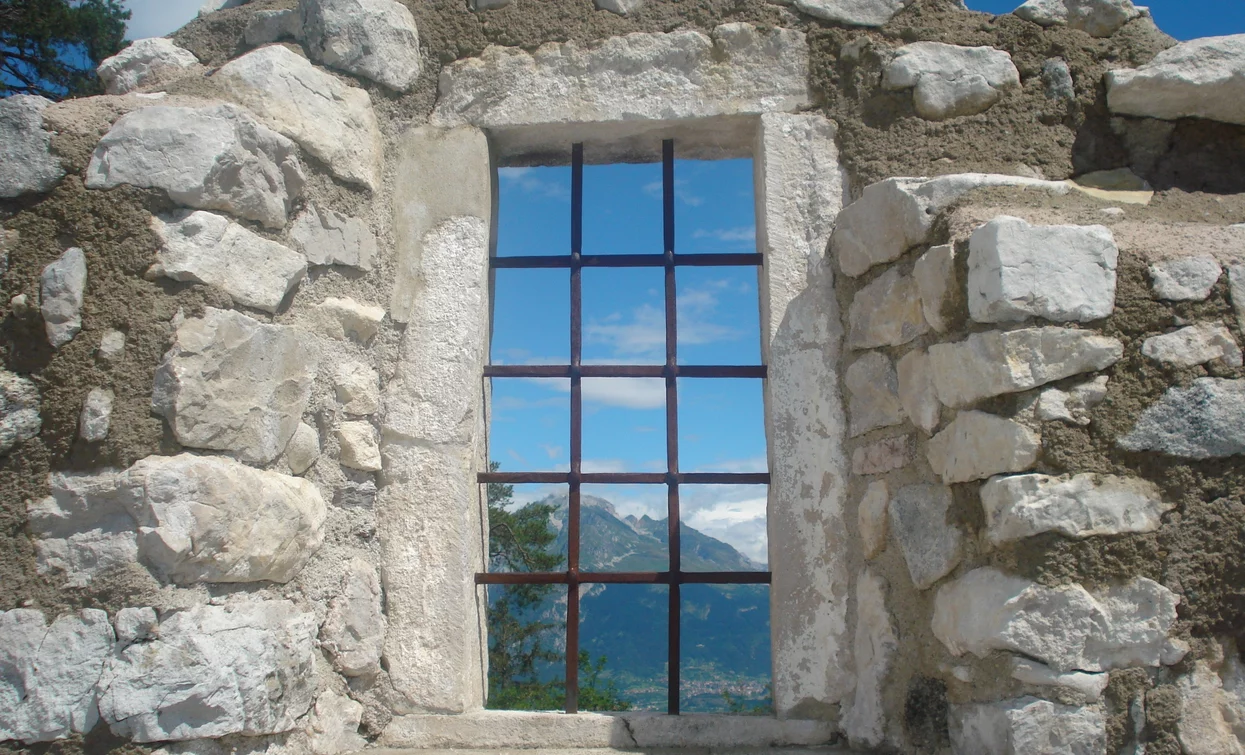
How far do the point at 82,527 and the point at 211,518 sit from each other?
0.24m

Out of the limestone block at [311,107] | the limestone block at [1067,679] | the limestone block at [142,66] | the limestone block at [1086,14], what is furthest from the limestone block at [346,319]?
the limestone block at [1086,14]

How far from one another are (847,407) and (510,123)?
1312 millimetres

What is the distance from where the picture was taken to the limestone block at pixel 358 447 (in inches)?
97.9

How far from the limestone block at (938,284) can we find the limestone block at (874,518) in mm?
464

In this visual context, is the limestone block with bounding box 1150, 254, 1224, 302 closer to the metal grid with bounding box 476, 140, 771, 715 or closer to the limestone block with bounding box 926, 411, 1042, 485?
the limestone block with bounding box 926, 411, 1042, 485

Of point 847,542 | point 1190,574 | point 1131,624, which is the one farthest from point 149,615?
point 1190,574

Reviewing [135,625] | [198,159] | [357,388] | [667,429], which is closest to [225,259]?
[198,159]

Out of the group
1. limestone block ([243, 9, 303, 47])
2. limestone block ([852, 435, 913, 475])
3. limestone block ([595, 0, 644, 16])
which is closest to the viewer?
limestone block ([852, 435, 913, 475])

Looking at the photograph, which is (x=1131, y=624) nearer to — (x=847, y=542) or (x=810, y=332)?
(x=847, y=542)

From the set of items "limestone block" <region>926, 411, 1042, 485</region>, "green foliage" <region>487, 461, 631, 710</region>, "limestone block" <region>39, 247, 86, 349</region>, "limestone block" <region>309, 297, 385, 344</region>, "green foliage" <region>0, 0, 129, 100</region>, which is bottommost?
"green foliage" <region>487, 461, 631, 710</region>

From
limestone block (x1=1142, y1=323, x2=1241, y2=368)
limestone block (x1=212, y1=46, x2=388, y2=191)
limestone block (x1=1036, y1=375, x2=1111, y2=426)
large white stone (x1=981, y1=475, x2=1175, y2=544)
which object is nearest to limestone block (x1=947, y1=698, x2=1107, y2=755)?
large white stone (x1=981, y1=475, x2=1175, y2=544)

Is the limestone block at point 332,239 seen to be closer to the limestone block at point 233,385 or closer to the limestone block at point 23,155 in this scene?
the limestone block at point 233,385

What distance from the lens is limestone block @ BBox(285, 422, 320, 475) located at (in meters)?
2.25

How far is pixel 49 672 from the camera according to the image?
1.79 meters
